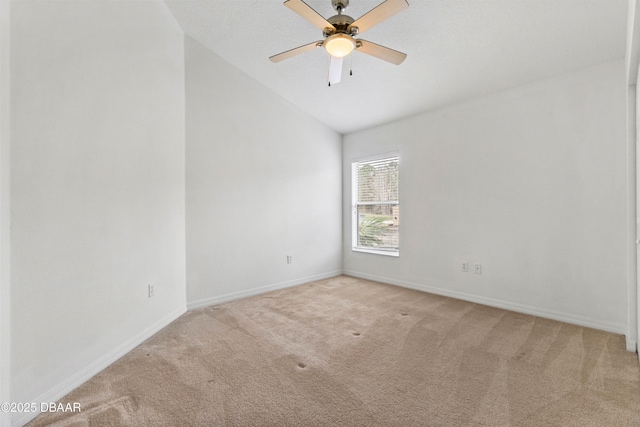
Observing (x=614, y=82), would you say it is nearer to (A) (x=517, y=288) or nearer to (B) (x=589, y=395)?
(A) (x=517, y=288)

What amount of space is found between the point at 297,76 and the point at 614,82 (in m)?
3.04

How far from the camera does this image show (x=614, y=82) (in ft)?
8.50

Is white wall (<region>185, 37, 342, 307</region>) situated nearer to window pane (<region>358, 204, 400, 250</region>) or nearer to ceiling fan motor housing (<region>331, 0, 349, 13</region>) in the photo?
window pane (<region>358, 204, 400, 250</region>)

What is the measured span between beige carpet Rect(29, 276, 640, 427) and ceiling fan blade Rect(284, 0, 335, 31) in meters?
2.38

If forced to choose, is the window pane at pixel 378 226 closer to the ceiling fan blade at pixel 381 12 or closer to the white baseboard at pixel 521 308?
the white baseboard at pixel 521 308

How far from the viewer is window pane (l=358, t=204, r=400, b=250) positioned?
4355 millimetres

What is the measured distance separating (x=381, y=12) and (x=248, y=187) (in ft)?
8.03

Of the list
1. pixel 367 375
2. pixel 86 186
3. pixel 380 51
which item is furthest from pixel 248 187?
pixel 367 375

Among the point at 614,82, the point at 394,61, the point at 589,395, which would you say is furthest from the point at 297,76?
the point at 589,395

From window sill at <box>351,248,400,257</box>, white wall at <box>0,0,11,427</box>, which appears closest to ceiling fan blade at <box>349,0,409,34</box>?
white wall at <box>0,0,11,427</box>

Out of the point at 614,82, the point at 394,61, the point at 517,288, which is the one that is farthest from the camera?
the point at 517,288

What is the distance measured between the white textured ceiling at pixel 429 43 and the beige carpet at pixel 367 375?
2437mm

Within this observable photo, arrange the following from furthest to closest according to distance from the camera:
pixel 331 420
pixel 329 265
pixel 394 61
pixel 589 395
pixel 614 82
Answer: pixel 329 265
pixel 614 82
pixel 394 61
pixel 589 395
pixel 331 420

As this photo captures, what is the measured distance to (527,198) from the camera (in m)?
3.05
